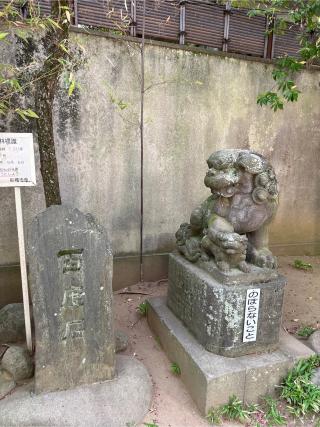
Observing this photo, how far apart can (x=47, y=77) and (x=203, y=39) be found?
9.09 feet

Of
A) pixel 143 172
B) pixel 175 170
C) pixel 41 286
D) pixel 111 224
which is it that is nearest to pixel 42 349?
pixel 41 286

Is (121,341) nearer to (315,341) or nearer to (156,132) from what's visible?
(315,341)

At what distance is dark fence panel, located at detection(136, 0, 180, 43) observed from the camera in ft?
14.7

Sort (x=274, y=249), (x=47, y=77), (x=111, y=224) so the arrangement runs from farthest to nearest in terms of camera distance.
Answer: (x=274, y=249)
(x=111, y=224)
(x=47, y=77)

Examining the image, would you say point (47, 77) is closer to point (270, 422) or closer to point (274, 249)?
point (270, 422)

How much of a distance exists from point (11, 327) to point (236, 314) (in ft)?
7.73

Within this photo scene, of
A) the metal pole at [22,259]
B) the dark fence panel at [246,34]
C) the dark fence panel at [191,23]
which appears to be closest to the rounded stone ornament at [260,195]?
the metal pole at [22,259]

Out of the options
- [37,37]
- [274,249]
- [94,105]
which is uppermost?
[37,37]

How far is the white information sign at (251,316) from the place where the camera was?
9.51 ft

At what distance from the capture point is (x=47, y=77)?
3078 mm

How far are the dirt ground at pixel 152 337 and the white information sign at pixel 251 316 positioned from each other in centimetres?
72

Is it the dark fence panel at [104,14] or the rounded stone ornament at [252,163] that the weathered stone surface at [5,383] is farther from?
the dark fence panel at [104,14]

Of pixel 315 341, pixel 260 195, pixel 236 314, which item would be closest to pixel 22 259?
pixel 236 314

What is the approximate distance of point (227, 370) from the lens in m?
2.75
